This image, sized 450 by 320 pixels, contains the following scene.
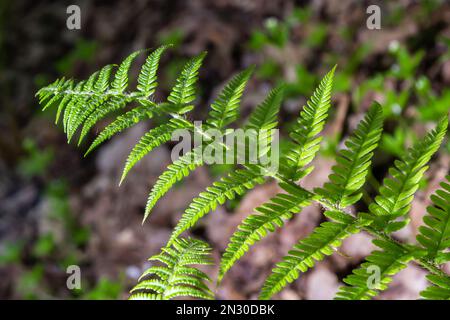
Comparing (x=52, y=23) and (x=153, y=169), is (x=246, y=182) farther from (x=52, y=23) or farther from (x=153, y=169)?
(x=52, y=23)

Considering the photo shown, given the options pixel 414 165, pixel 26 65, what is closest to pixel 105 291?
pixel 414 165

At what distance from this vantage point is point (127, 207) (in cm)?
359

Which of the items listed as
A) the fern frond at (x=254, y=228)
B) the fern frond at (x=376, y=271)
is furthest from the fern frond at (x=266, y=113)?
the fern frond at (x=376, y=271)

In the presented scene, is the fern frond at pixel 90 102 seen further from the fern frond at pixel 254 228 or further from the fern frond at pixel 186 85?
the fern frond at pixel 254 228

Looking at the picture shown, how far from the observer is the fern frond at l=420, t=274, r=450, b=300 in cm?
123

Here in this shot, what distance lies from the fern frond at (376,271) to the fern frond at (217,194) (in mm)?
397

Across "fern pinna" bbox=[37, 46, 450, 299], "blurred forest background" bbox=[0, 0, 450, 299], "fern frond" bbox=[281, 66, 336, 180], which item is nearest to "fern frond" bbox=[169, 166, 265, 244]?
"fern pinna" bbox=[37, 46, 450, 299]

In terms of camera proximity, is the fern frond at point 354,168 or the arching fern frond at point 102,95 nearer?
the fern frond at point 354,168

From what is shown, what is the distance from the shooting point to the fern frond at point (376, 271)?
120 cm

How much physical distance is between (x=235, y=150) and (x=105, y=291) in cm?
203

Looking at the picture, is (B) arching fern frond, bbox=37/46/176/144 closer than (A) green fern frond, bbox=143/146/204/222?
No

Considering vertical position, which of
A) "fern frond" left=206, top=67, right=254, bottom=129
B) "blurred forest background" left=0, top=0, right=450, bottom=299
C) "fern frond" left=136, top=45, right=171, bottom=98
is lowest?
"fern frond" left=206, top=67, right=254, bottom=129

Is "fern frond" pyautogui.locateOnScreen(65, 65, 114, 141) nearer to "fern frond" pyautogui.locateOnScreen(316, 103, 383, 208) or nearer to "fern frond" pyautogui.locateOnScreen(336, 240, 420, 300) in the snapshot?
"fern frond" pyautogui.locateOnScreen(316, 103, 383, 208)

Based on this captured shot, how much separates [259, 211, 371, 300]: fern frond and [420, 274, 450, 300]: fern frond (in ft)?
0.82
